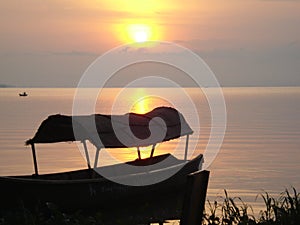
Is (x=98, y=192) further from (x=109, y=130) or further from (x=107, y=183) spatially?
(x=109, y=130)

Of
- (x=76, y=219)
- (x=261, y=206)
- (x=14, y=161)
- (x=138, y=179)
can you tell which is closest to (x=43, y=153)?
(x=14, y=161)

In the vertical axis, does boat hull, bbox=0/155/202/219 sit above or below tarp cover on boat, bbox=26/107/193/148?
below

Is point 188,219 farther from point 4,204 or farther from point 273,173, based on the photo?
point 273,173

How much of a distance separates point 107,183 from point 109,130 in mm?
1375

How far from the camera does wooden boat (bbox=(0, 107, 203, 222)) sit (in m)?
16.6

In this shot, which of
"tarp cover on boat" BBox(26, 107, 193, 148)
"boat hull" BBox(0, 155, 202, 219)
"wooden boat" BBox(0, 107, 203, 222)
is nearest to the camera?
"boat hull" BBox(0, 155, 202, 219)

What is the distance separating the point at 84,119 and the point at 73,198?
6.85 ft

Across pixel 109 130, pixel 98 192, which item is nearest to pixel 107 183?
pixel 98 192

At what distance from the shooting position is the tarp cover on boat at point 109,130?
17.7 m

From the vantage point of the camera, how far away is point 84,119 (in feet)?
59.7

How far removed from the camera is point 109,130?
18.3 metres

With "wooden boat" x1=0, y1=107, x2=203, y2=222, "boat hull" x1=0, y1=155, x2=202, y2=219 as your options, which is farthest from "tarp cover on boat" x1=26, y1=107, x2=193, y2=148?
"boat hull" x1=0, y1=155, x2=202, y2=219

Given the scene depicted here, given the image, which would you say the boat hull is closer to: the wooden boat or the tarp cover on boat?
the wooden boat

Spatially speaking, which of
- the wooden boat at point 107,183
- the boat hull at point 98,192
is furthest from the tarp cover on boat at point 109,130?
the boat hull at point 98,192
